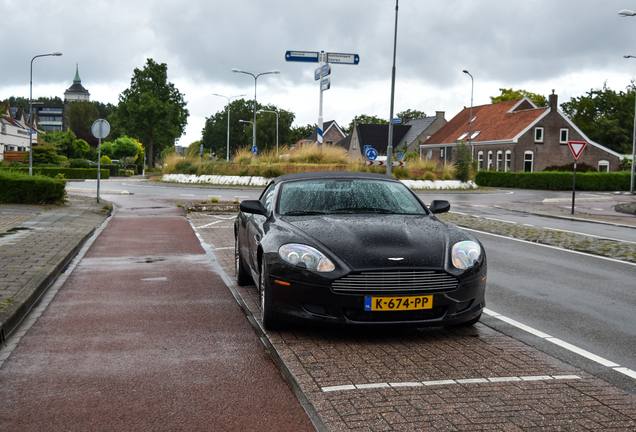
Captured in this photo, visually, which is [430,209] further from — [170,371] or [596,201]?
[596,201]

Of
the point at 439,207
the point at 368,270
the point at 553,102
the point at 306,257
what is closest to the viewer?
the point at 368,270

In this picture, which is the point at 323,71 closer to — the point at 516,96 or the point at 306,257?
the point at 306,257

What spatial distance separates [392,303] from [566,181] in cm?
4487

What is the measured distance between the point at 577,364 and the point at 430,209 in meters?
2.38

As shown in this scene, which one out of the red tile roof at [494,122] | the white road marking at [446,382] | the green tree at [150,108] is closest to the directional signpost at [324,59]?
the white road marking at [446,382]

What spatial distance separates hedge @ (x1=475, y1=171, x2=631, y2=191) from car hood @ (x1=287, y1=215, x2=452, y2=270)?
4317 cm

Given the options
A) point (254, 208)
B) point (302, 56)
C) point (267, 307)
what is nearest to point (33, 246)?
point (254, 208)

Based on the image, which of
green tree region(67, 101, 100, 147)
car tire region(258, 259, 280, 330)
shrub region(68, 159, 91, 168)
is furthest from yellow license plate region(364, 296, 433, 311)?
green tree region(67, 101, 100, 147)

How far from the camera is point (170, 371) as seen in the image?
175 inches

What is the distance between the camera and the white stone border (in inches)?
1577

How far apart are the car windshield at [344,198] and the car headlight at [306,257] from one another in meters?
0.96

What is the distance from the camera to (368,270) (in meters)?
4.95

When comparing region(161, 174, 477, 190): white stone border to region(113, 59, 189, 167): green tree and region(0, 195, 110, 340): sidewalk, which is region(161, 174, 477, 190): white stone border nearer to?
region(0, 195, 110, 340): sidewalk

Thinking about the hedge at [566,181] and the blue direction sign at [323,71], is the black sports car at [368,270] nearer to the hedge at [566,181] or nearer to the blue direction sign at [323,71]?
the blue direction sign at [323,71]
